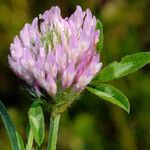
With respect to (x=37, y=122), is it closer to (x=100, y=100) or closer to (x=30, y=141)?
(x=30, y=141)

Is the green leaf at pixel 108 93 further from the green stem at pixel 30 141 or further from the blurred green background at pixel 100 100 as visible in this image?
the blurred green background at pixel 100 100

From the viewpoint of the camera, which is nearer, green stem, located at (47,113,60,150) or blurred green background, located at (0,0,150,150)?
green stem, located at (47,113,60,150)

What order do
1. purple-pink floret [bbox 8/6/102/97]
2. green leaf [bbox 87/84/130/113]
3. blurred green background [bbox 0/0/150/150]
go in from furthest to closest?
blurred green background [bbox 0/0/150/150] → green leaf [bbox 87/84/130/113] → purple-pink floret [bbox 8/6/102/97]

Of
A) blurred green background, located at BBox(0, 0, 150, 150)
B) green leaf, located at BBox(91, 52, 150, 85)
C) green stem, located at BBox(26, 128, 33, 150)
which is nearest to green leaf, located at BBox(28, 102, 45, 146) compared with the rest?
green stem, located at BBox(26, 128, 33, 150)

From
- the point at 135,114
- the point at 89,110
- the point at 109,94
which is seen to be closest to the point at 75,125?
the point at 89,110

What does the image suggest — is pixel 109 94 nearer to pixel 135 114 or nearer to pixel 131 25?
pixel 135 114

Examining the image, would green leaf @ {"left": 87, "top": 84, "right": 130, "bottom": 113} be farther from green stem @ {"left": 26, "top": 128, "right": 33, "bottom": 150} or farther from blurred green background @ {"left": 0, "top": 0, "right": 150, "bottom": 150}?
blurred green background @ {"left": 0, "top": 0, "right": 150, "bottom": 150}

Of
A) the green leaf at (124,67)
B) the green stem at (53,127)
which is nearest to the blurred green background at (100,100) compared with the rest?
the green leaf at (124,67)
